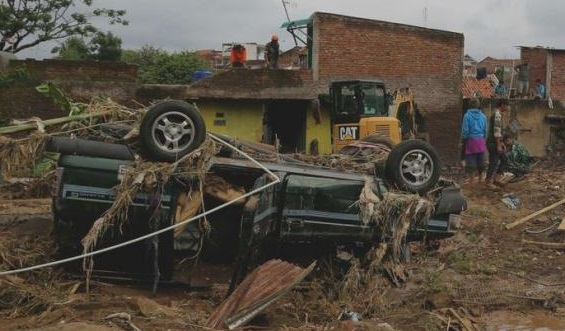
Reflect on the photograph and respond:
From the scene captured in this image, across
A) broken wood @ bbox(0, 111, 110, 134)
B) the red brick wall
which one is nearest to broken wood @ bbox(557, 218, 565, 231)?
broken wood @ bbox(0, 111, 110, 134)

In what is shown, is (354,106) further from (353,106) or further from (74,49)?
(74,49)

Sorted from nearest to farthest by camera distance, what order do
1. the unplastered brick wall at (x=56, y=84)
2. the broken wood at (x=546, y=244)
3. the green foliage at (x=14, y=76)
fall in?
the broken wood at (x=546, y=244) < the green foliage at (x=14, y=76) < the unplastered brick wall at (x=56, y=84)

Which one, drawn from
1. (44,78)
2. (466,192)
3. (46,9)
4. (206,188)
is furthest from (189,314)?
(46,9)

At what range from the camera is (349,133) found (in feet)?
43.8

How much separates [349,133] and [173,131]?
7.43m

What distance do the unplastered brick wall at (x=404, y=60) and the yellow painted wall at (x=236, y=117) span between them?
7.97 feet

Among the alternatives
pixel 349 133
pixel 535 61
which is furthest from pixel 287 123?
pixel 535 61

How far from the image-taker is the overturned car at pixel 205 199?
6027 millimetres

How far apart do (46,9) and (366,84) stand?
21.2 meters

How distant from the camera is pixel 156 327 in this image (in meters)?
5.06

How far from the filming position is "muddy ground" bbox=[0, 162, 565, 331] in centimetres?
541

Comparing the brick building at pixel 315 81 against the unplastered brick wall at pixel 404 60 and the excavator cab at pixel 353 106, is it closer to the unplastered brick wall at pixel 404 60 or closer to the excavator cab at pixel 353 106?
the unplastered brick wall at pixel 404 60

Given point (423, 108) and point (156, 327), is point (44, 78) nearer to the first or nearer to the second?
point (423, 108)

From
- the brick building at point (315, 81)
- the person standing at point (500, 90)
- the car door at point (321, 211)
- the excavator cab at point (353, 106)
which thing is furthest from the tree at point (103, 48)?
the car door at point (321, 211)
